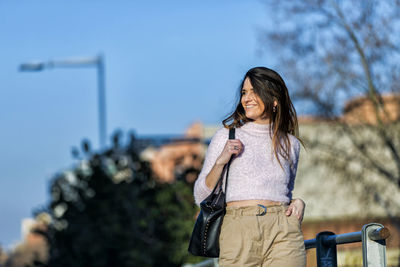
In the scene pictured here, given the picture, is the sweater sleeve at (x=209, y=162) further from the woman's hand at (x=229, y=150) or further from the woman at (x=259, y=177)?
the woman's hand at (x=229, y=150)

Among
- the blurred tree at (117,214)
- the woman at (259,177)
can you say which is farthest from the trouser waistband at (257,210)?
the blurred tree at (117,214)

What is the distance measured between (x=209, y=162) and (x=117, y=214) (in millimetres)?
10560

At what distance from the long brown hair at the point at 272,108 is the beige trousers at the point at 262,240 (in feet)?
1.05

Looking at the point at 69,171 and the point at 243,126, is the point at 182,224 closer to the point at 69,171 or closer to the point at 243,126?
the point at 69,171

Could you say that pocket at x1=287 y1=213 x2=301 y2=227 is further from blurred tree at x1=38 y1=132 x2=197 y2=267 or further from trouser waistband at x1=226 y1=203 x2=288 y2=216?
blurred tree at x1=38 y1=132 x2=197 y2=267

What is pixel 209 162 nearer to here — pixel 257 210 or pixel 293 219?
pixel 257 210

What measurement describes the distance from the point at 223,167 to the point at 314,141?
48.9ft

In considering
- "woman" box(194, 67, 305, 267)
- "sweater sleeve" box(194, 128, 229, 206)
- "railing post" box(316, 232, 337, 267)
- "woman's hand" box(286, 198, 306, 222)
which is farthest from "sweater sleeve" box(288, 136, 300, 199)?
"railing post" box(316, 232, 337, 267)

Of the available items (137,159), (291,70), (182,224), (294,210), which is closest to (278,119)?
(294,210)

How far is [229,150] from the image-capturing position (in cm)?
381

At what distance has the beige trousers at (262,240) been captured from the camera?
3.76m

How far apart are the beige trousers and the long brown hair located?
0.32m

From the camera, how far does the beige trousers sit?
3.76 meters

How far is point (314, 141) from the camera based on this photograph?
1861 cm
